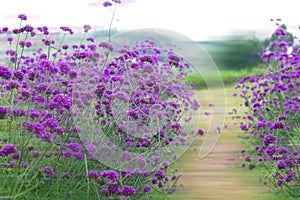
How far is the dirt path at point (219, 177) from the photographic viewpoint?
444 centimetres

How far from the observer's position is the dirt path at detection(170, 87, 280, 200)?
14.6 ft

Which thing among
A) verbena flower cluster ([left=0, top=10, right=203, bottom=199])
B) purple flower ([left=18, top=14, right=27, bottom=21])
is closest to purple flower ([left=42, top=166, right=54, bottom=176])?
verbena flower cluster ([left=0, top=10, right=203, bottom=199])

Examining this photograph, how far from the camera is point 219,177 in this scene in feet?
16.5

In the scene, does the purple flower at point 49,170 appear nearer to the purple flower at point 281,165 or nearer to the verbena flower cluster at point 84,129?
Result: the verbena flower cluster at point 84,129

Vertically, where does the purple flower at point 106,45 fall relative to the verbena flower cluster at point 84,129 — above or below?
above

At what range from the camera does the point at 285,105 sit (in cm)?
509

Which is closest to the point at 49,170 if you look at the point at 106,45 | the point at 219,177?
the point at 106,45

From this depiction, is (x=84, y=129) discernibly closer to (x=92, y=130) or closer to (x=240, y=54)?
(x=92, y=130)

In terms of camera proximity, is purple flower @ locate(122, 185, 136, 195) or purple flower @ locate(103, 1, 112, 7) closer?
purple flower @ locate(122, 185, 136, 195)

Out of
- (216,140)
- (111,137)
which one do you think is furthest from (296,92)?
(111,137)

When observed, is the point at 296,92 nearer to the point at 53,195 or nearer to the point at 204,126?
the point at 204,126

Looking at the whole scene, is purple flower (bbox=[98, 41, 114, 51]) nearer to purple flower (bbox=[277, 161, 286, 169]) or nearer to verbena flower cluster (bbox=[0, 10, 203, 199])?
verbena flower cluster (bbox=[0, 10, 203, 199])

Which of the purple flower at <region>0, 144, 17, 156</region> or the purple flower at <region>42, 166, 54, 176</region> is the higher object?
the purple flower at <region>0, 144, 17, 156</region>

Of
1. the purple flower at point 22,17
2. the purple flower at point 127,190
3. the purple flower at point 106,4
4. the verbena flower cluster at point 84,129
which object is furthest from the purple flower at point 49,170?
the purple flower at point 106,4
